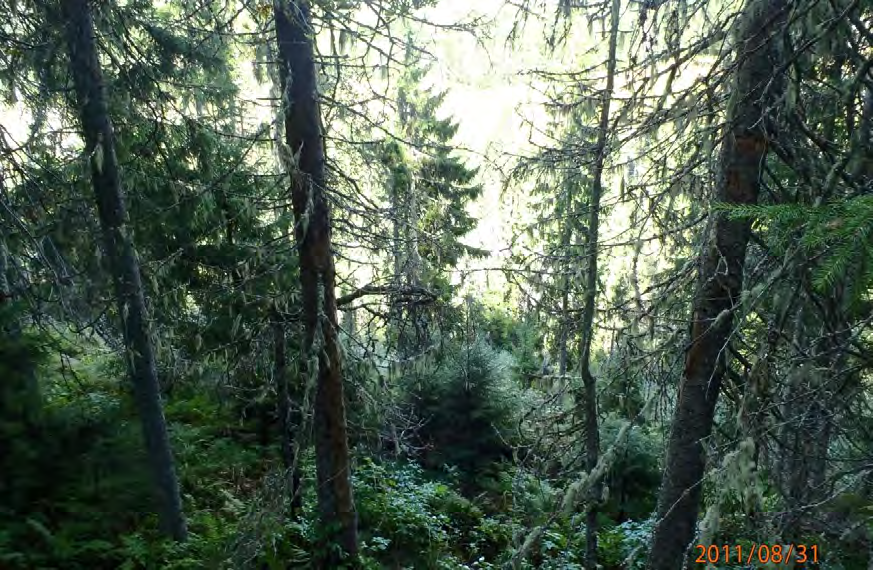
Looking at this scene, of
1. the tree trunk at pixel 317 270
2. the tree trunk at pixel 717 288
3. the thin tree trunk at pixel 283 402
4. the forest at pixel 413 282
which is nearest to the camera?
the forest at pixel 413 282

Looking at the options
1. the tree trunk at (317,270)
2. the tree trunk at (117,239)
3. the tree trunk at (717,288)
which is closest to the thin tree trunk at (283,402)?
the tree trunk at (317,270)

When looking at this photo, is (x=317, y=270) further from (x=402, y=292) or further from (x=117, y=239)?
(x=117, y=239)

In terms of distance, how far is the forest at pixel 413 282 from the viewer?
8.36ft

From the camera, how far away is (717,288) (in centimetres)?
388

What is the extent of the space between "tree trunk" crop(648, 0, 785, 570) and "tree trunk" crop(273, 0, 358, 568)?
3339mm

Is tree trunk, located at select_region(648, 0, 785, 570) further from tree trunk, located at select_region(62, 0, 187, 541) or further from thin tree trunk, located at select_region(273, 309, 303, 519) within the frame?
thin tree trunk, located at select_region(273, 309, 303, 519)

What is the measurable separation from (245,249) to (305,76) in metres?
4.12

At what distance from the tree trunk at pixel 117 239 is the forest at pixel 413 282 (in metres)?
0.03

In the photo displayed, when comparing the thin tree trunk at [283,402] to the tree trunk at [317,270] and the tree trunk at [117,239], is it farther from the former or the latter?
the tree trunk at [117,239]

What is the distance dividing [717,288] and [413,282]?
145 inches

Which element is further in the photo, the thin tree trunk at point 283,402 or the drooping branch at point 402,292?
the thin tree trunk at point 283,402

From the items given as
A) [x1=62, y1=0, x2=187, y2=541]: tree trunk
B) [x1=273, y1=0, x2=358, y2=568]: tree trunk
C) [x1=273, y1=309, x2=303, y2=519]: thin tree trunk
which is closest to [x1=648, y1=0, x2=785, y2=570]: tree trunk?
[x1=273, y1=0, x2=358, y2=568]: tree trunk

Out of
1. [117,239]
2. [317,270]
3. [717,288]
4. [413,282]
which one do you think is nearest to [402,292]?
[413,282]

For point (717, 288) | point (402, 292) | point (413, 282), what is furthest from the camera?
point (413, 282)
